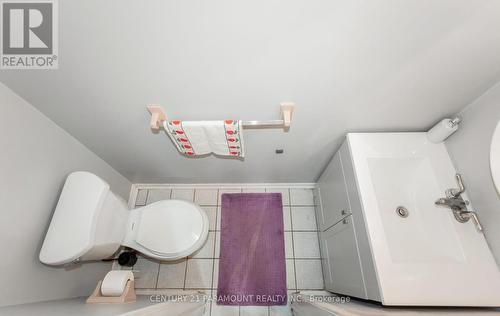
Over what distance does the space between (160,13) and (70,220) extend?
1.08m

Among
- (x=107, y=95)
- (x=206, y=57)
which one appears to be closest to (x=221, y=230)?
(x=107, y=95)

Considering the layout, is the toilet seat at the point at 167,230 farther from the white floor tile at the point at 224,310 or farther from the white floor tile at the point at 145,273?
the white floor tile at the point at 224,310

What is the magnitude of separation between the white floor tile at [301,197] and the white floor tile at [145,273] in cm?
131

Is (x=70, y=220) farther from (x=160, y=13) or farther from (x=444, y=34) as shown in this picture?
(x=444, y=34)

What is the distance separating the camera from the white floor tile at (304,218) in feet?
5.76

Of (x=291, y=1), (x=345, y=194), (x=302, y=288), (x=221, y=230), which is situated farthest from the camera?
(x=221, y=230)

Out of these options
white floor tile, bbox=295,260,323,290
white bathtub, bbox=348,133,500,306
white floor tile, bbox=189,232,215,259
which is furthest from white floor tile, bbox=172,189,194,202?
white bathtub, bbox=348,133,500,306

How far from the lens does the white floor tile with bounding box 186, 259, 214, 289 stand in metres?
1.57

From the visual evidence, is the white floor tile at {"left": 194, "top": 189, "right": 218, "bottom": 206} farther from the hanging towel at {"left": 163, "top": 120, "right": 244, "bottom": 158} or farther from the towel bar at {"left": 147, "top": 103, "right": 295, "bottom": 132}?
the towel bar at {"left": 147, "top": 103, "right": 295, "bottom": 132}

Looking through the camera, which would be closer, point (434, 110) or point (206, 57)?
point (206, 57)

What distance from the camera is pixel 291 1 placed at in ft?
1.92

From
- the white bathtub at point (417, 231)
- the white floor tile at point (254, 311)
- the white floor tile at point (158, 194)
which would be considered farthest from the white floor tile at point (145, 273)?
the white bathtub at point (417, 231)

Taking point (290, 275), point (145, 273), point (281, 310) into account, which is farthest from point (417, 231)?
point (145, 273)

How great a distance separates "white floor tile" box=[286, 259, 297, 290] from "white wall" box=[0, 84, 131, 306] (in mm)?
1473
